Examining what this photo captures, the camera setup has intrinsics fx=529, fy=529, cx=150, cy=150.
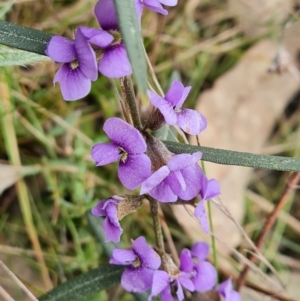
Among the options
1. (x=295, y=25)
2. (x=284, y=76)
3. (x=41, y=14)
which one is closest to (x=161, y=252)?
(x=41, y=14)

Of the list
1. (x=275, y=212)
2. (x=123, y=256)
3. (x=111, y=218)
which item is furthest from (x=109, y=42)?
(x=275, y=212)

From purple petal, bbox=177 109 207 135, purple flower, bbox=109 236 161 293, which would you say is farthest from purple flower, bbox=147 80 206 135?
purple flower, bbox=109 236 161 293

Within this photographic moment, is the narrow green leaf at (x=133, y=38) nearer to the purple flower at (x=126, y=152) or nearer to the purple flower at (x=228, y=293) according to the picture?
the purple flower at (x=126, y=152)

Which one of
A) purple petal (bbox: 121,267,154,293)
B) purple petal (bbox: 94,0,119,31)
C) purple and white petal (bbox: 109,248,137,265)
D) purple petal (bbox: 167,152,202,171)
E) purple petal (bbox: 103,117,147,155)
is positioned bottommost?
purple petal (bbox: 121,267,154,293)

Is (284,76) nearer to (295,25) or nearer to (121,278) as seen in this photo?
(295,25)

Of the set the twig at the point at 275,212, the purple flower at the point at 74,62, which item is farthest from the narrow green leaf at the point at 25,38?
the twig at the point at 275,212

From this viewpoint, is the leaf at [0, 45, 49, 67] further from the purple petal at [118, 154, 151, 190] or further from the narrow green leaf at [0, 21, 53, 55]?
the purple petal at [118, 154, 151, 190]
